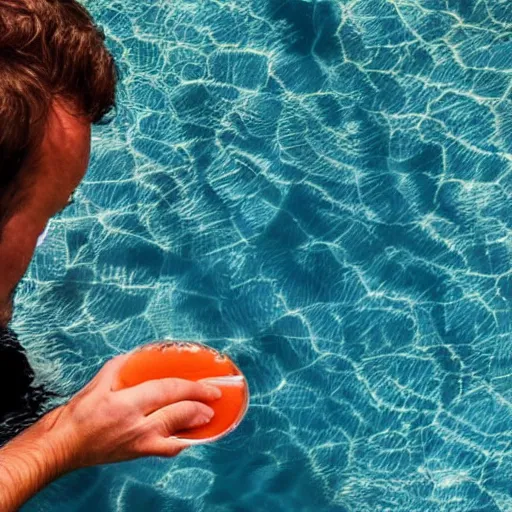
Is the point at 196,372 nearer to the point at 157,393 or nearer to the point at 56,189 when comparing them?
the point at 157,393

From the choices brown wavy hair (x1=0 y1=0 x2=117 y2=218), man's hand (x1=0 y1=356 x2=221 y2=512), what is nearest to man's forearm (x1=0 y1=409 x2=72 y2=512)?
man's hand (x1=0 y1=356 x2=221 y2=512)

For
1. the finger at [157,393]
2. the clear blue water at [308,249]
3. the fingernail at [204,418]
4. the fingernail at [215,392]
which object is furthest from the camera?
the clear blue water at [308,249]

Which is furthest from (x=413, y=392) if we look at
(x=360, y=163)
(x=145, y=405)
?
(x=145, y=405)

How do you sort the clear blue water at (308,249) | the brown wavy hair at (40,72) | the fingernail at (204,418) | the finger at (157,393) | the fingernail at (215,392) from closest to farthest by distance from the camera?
1. the brown wavy hair at (40,72)
2. the finger at (157,393)
3. the fingernail at (204,418)
4. the fingernail at (215,392)
5. the clear blue water at (308,249)

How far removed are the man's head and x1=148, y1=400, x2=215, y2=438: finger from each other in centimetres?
50

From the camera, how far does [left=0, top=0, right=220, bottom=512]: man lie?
1.81 m

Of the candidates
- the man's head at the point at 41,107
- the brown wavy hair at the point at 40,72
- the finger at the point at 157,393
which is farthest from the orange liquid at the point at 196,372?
the brown wavy hair at the point at 40,72

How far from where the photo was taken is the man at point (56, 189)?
5.93ft

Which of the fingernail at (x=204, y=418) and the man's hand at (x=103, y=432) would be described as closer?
the man's hand at (x=103, y=432)

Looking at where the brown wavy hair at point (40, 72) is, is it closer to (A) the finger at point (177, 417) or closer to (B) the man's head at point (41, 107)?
(B) the man's head at point (41, 107)

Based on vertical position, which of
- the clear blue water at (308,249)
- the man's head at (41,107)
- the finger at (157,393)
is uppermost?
the man's head at (41,107)

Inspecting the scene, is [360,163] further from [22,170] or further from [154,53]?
[22,170]

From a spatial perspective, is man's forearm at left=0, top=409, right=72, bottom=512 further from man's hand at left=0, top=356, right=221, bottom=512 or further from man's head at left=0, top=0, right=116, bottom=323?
man's head at left=0, top=0, right=116, bottom=323

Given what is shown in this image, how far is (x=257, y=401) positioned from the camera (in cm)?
325
